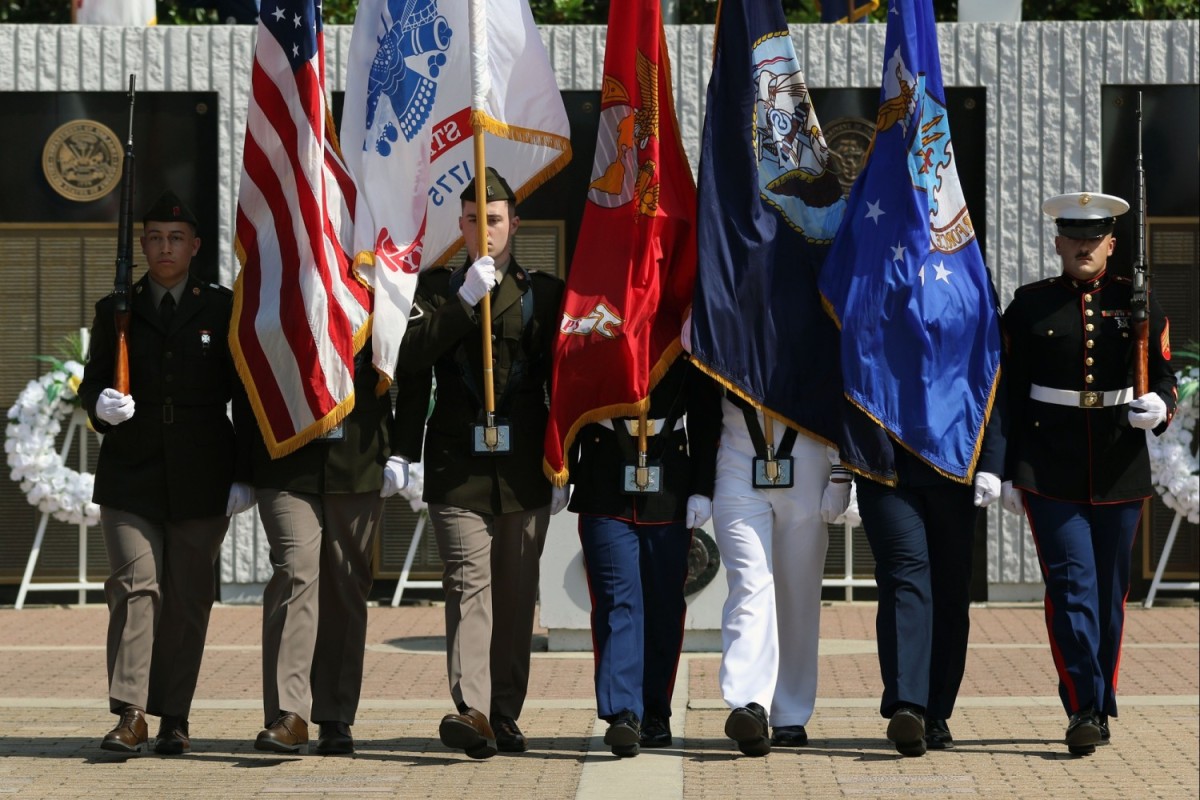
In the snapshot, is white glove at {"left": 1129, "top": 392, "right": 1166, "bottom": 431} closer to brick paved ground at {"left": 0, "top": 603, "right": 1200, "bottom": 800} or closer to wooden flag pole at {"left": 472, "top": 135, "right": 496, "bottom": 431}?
brick paved ground at {"left": 0, "top": 603, "right": 1200, "bottom": 800}

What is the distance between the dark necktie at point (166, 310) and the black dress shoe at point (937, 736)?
343 cm

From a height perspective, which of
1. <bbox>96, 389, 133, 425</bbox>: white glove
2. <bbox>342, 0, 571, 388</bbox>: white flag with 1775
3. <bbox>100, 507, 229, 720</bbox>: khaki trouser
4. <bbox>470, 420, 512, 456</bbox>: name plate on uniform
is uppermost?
<bbox>342, 0, 571, 388</bbox>: white flag with 1775

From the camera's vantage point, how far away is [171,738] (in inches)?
306

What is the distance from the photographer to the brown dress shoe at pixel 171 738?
775 centimetres

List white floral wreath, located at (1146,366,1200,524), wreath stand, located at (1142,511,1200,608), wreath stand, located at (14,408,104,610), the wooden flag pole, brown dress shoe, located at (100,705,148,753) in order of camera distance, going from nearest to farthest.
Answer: brown dress shoe, located at (100,705,148,753), the wooden flag pole, white floral wreath, located at (1146,366,1200,524), wreath stand, located at (1142,511,1200,608), wreath stand, located at (14,408,104,610)

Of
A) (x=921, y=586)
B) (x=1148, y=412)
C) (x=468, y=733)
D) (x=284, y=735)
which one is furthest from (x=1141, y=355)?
(x=284, y=735)

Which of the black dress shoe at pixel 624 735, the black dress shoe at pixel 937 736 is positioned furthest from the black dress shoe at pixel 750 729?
the black dress shoe at pixel 937 736

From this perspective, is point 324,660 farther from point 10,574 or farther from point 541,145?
point 10,574

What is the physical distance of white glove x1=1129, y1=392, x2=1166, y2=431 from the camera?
770cm

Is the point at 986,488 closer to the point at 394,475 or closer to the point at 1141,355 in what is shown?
the point at 1141,355

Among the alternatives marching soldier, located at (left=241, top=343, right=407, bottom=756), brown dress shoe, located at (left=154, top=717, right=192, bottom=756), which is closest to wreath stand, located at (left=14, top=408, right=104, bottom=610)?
brown dress shoe, located at (left=154, top=717, right=192, bottom=756)

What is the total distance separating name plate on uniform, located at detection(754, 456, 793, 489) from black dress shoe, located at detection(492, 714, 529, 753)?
1.37 m

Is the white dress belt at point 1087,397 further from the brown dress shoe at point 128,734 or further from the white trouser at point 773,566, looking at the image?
the brown dress shoe at point 128,734

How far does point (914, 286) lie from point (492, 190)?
1.72 metres
